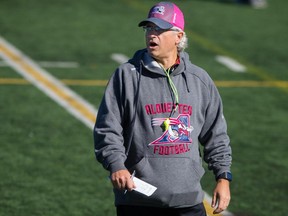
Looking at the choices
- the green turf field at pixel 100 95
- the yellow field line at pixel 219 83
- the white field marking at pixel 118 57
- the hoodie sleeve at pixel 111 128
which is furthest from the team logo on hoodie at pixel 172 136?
the white field marking at pixel 118 57

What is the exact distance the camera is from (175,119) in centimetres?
579

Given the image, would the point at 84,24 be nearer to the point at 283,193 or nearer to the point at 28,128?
the point at 28,128

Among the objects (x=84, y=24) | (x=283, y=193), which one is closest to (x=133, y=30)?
(x=84, y=24)

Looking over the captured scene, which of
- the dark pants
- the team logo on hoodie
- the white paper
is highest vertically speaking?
the team logo on hoodie

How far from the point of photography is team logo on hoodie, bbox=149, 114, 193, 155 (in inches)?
226

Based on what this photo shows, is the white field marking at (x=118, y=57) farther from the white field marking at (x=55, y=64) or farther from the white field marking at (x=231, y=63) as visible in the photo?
the white field marking at (x=231, y=63)

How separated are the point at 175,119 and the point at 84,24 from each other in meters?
11.9

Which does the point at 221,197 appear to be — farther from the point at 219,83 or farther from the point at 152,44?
the point at 219,83

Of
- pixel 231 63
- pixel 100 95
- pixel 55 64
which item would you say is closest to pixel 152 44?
pixel 100 95

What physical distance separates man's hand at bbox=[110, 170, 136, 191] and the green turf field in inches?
113

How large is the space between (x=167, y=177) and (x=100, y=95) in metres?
7.14

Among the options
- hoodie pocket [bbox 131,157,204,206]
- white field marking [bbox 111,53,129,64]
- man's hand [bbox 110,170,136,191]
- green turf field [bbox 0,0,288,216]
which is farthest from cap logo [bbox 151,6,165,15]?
white field marking [bbox 111,53,129,64]

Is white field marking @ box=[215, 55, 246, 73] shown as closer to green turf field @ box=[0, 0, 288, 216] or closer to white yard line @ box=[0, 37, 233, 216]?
green turf field @ box=[0, 0, 288, 216]

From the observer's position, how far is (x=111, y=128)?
5.70 m
